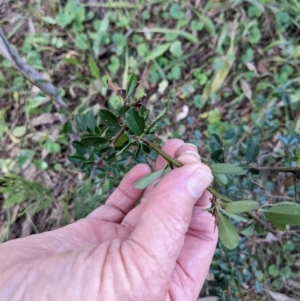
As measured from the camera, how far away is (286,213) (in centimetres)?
101

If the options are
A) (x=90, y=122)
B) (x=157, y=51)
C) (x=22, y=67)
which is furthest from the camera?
(x=157, y=51)

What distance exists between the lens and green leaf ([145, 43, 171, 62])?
2.43 m

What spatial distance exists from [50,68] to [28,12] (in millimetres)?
443

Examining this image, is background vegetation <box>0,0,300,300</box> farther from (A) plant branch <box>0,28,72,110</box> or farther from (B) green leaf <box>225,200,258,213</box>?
(B) green leaf <box>225,200,258,213</box>

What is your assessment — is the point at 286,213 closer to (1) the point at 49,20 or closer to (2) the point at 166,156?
(2) the point at 166,156

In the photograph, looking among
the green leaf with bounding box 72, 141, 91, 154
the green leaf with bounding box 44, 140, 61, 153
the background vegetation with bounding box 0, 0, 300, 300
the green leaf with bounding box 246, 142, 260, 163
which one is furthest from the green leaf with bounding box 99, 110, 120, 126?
the green leaf with bounding box 44, 140, 61, 153

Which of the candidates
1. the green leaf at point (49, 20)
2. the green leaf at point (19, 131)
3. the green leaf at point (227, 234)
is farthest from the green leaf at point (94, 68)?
the green leaf at point (227, 234)

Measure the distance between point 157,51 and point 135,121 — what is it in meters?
1.50

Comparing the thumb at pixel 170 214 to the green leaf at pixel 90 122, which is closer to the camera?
the thumb at pixel 170 214

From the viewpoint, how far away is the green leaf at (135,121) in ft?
3.33

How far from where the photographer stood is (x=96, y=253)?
1075mm

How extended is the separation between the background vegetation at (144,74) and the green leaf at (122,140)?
1.11 metres

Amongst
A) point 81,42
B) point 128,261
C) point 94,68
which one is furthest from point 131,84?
point 81,42

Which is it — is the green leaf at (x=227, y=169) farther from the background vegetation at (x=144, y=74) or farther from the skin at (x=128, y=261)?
the background vegetation at (x=144, y=74)
